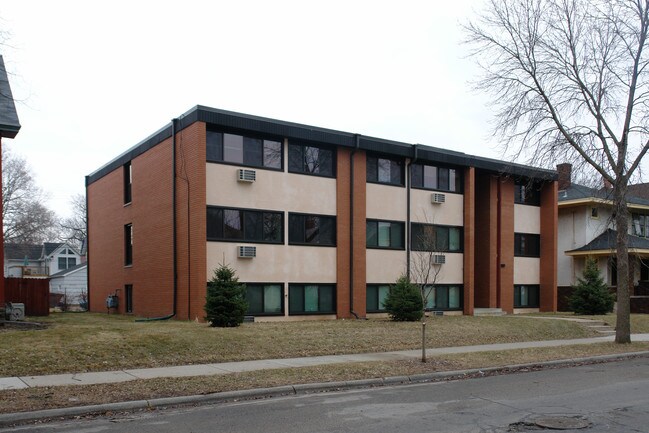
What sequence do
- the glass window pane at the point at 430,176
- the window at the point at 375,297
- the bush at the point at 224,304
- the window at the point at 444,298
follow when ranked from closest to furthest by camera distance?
1. the bush at the point at 224,304
2. the window at the point at 375,297
3. the window at the point at 444,298
4. the glass window pane at the point at 430,176

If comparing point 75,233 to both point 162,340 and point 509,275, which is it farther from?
point 162,340

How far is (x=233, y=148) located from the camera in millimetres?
22656

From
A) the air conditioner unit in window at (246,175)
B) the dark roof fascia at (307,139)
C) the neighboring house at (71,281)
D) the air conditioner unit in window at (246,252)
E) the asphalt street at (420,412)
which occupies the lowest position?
the neighboring house at (71,281)

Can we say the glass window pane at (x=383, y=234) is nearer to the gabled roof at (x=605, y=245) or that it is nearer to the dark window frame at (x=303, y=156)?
the dark window frame at (x=303, y=156)

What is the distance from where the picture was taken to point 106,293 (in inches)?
1205

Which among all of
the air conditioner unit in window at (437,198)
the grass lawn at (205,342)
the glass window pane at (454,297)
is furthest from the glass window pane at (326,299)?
the glass window pane at (454,297)

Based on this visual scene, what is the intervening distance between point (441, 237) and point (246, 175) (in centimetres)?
1079

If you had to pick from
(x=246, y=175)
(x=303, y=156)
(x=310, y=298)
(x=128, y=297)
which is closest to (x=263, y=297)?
→ (x=310, y=298)

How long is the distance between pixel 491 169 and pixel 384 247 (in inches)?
308

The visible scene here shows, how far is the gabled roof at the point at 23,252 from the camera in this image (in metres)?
68.6

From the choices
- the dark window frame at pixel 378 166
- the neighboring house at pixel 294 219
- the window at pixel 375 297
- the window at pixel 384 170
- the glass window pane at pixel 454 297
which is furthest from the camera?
the glass window pane at pixel 454 297

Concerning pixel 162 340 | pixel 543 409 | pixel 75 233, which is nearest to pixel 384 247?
pixel 162 340

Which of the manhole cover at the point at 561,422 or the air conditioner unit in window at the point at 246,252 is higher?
the air conditioner unit in window at the point at 246,252

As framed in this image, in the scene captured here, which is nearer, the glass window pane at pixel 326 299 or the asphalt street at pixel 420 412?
the asphalt street at pixel 420 412
